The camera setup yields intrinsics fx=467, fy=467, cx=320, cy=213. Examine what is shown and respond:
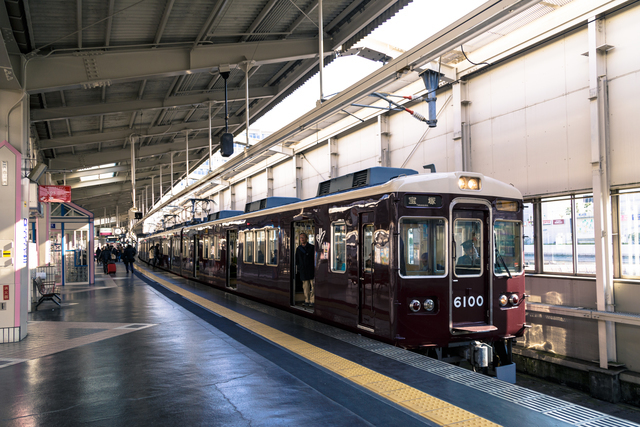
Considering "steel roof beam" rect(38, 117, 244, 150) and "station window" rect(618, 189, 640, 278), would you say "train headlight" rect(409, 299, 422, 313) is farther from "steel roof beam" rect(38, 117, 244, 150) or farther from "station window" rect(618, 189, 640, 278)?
"steel roof beam" rect(38, 117, 244, 150)

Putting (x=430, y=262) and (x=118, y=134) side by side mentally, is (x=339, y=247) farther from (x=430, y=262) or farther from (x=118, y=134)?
(x=118, y=134)

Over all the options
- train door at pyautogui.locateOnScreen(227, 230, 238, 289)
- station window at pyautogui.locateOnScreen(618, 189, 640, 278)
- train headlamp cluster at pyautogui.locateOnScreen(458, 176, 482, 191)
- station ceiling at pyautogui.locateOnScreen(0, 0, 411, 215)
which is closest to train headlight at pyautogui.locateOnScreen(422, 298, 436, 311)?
train headlamp cluster at pyautogui.locateOnScreen(458, 176, 482, 191)

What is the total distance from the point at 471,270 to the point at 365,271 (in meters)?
1.49

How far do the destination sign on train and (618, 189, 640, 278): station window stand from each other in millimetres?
4610

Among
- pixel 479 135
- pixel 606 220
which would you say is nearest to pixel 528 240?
pixel 606 220

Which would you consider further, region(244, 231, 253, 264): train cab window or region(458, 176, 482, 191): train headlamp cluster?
region(244, 231, 253, 264): train cab window

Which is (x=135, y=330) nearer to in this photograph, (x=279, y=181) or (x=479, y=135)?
(x=479, y=135)

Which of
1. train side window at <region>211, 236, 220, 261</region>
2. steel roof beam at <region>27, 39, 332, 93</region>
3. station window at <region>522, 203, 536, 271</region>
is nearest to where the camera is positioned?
steel roof beam at <region>27, 39, 332, 93</region>

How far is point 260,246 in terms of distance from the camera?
37.4ft

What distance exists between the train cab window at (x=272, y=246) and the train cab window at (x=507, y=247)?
5047 mm

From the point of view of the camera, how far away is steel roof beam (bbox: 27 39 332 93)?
27.2 feet

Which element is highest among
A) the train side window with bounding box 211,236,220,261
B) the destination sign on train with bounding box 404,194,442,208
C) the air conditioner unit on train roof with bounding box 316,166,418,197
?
the air conditioner unit on train roof with bounding box 316,166,418,197

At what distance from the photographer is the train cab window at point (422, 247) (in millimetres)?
6215

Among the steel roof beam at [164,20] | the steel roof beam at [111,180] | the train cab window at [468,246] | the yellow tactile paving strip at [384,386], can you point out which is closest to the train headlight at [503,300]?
the train cab window at [468,246]
